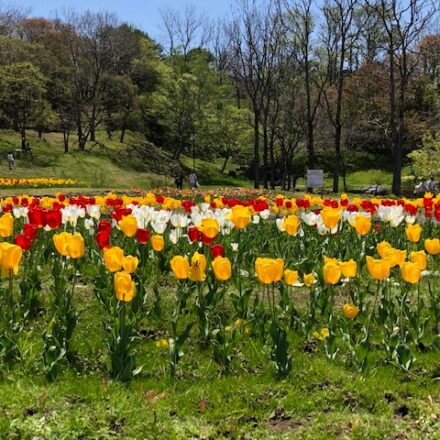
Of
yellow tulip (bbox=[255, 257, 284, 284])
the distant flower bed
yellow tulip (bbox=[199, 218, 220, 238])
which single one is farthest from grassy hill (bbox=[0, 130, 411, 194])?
yellow tulip (bbox=[255, 257, 284, 284])

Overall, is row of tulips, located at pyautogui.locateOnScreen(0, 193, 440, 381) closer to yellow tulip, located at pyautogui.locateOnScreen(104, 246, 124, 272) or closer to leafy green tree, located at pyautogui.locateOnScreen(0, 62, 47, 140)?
yellow tulip, located at pyautogui.locateOnScreen(104, 246, 124, 272)

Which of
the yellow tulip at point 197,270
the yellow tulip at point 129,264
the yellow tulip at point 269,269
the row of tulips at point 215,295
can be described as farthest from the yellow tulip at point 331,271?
the yellow tulip at point 129,264

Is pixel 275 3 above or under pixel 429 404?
above

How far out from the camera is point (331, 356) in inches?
166

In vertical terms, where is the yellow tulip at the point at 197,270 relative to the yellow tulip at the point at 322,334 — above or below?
above

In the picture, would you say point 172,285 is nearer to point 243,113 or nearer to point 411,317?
point 411,317

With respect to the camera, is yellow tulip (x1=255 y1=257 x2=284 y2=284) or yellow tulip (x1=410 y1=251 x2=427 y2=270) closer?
yellow tulip (x1=255 y1=257 x2=284 y2=284)

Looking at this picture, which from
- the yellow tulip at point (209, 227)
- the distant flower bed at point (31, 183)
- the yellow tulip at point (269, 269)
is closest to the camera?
the yellow tulip at point (269, 269)

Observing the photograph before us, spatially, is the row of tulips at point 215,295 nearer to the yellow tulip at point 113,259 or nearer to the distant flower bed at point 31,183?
the yellow tulip at point 113,259

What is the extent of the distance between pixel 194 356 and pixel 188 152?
52.7 m

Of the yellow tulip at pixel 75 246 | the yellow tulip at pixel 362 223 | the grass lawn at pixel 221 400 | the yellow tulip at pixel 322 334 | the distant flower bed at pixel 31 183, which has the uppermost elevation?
the distant flower bed at pixel 31 183

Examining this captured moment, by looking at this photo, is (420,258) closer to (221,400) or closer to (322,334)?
(322,334)

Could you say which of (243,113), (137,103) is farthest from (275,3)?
(137,103)

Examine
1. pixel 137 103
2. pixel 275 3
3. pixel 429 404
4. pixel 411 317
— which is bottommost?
pixel 429 404
